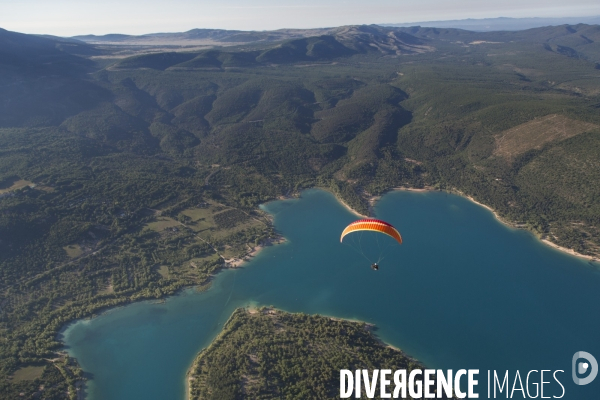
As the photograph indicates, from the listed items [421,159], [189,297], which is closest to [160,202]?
[189,297]

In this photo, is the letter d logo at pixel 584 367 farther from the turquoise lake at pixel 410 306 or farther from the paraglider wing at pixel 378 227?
the paraglider wing at pixel 378 227

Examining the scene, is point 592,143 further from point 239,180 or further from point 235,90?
point 235,90

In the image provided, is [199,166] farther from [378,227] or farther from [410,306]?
[378,227]

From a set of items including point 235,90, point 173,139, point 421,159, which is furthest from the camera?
point 235,90

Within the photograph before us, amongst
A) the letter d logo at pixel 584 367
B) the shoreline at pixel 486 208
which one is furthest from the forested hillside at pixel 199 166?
the letter d logo at pixel 584 367

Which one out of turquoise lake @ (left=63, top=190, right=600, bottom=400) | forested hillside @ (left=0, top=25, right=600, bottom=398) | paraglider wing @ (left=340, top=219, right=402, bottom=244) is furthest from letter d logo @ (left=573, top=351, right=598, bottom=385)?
forested hillside @ (left=0, top=25, right=600, bottom=398)

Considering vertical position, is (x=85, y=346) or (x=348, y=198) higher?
(x=348, y=198)
